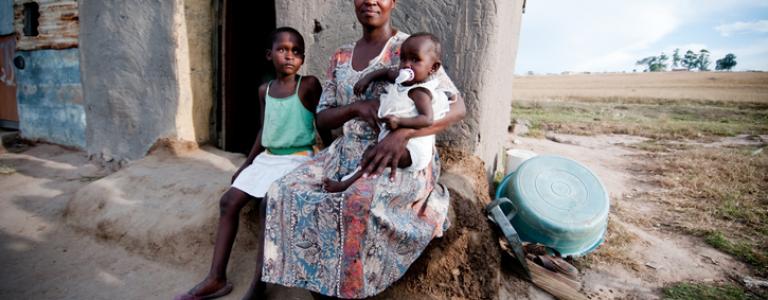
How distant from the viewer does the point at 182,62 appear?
11.4ft

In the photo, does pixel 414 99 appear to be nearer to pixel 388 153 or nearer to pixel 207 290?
pixel 388 153

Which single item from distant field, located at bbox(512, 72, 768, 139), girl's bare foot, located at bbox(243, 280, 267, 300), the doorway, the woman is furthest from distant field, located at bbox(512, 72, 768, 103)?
girl's bare foot, located at bbox(243, 280, 267, 300)

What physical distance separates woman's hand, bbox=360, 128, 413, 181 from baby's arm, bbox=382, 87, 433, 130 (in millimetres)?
36

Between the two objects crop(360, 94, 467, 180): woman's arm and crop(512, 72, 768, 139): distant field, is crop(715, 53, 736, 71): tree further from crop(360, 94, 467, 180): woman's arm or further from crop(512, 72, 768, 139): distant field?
crop(360, 94, 467, 180): woman's arm

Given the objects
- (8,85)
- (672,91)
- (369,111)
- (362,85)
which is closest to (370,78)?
(362,85)

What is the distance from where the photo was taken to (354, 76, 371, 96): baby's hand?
6.07 ft

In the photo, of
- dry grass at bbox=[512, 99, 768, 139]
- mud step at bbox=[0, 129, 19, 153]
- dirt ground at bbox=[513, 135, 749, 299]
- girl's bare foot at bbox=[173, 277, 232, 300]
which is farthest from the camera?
dry grass at bbox=[512, 99, 768, 139]

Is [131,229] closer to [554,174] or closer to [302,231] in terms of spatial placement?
[302,231]

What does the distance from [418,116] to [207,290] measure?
4.83ft

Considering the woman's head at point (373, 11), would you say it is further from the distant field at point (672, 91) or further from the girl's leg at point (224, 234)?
the distant field at point (672, 91)

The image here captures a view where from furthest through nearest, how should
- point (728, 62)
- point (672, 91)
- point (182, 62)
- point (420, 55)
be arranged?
point (728, 62)
point (672, 91)
point (182, 62)
point (420, 55)

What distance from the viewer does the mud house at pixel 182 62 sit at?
239cm

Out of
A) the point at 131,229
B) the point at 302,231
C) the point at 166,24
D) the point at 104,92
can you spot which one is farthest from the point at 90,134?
the point at 302,231

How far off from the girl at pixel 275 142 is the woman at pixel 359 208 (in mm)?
296
